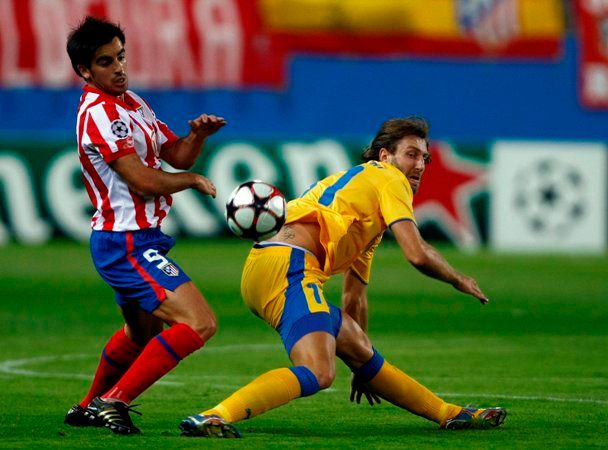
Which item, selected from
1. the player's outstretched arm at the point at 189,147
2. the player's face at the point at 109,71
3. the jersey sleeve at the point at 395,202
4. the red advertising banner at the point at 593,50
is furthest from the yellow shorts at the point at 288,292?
the red advertising banner at the point at 593,50

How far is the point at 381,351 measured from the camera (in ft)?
33.9

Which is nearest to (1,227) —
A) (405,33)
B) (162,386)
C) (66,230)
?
(66,230)

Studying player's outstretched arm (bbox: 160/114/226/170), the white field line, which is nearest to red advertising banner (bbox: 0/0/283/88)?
the white field line

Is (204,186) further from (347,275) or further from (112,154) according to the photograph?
(347,275)

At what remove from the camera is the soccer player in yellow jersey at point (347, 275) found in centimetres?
628

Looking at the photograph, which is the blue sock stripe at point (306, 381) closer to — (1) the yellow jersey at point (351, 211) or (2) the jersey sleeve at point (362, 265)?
(1) the yellow jersey at point (351, 211)

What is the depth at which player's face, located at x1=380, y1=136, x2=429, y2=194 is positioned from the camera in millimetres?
6906

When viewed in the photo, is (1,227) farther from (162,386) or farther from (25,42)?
(162,386)

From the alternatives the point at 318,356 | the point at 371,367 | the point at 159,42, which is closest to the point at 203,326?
the point at 318,356

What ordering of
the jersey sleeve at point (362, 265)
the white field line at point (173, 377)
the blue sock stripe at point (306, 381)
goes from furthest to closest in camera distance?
1. the white field line at point (173, 377)
2. the jersey sleeve at point (362, 265)
3. the blue sock stripe at point (306, 381)

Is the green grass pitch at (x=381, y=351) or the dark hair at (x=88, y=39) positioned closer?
the green grass pitch at (x=381, y=351)

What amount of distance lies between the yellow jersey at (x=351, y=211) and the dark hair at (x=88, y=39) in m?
1.25

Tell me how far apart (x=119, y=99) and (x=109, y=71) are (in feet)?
0.51

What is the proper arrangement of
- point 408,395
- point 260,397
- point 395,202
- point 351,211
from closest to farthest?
point 260,397
point 395,202
point 408,395
point 351,211
